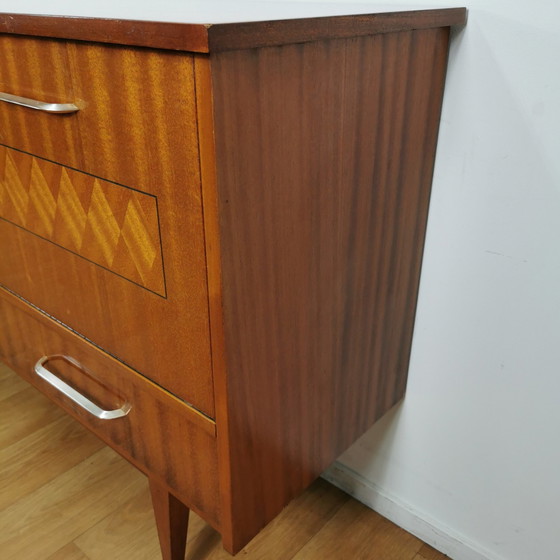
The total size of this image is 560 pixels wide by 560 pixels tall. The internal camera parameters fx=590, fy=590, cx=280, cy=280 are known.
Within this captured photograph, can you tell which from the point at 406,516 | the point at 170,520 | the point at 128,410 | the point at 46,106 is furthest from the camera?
the point at 406,516

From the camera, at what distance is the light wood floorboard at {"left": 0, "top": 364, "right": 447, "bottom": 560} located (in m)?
0.93

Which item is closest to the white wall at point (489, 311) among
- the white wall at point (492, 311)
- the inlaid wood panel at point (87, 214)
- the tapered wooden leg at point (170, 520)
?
the white wall at point (492, 311)

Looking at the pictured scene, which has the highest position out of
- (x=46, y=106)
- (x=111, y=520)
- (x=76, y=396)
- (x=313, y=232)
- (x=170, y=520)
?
(x=46, y=106)

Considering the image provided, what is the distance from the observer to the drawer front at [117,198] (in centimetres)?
47

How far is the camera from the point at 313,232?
0.57 m

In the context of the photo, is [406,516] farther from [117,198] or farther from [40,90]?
[40,90]

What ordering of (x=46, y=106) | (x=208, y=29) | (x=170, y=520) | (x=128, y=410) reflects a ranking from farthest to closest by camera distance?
(x=170, y=520)
(x=128, y=410)
(x=46, y=106)
(x=208, y=29)

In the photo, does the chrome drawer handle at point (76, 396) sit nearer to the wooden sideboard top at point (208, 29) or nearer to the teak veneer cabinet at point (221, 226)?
the teak veneer cabinet at point (221, 226)

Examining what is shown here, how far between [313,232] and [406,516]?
1.97 feet

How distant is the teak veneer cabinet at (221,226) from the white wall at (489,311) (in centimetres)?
4

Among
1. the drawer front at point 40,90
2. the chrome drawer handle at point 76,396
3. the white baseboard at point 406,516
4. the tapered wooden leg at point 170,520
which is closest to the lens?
the drawer front at point 40,90

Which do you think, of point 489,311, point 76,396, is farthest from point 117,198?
point 489,311

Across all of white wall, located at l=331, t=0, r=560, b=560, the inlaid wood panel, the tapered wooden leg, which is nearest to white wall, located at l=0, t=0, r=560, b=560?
white wall, located at l=331, t=0, r=560, b=560

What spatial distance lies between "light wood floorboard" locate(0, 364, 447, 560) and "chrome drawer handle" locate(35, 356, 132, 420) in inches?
13.9
